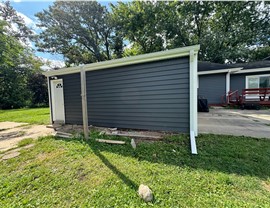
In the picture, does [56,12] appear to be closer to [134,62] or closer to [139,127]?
[134,62]

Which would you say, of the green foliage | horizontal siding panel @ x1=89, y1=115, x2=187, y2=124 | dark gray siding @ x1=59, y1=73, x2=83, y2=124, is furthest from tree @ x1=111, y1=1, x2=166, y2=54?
horizontal siding panel @ x1=89, y1=115, x2=187, y2=124

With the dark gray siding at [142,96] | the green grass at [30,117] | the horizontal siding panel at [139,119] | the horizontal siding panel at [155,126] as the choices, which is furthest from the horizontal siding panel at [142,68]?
the green grass at [30,117]

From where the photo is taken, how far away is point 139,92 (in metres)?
4.84

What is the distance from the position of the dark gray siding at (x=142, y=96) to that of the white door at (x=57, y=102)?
1.76m

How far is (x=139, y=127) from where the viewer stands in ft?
16.3

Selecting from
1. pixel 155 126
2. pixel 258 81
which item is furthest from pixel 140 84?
pixel 258 81

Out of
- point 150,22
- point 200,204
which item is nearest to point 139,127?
point 200,204

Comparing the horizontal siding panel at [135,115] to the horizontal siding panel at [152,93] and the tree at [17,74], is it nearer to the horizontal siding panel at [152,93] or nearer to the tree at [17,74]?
the horizontal siding panel at [152,93]

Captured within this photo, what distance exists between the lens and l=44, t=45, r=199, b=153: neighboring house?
13.4 feet

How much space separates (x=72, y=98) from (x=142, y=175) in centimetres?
513

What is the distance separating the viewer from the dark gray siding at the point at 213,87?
1102 cm

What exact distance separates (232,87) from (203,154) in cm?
1052

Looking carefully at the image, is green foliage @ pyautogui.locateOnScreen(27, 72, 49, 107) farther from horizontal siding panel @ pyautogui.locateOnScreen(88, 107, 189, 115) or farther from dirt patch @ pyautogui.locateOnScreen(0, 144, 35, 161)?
dirt patch @ pyautogui.locateOnScreen(0, 144, 35, 161)

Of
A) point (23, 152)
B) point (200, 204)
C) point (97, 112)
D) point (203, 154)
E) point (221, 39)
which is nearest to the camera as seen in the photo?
point (200, 204)
